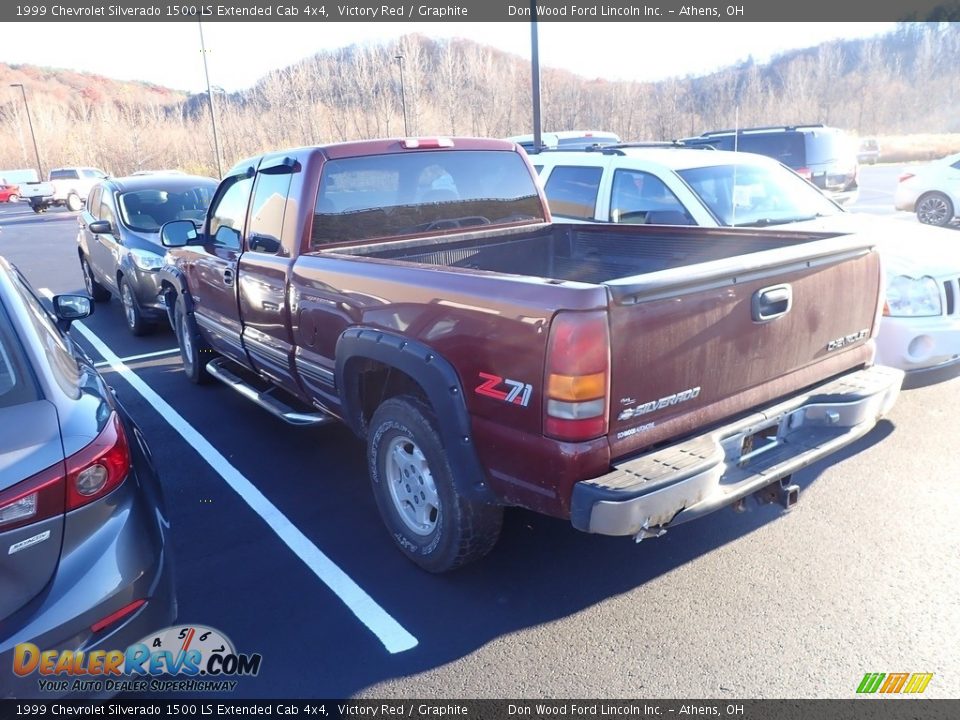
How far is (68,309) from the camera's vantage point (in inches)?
150

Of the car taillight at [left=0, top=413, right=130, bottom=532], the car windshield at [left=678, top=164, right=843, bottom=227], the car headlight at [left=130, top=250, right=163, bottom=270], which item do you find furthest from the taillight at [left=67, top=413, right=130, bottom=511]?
the car headlight at [left=130, top=250, right=163, bottom=270]

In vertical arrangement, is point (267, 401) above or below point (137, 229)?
below

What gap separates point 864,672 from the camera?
8.84 ft

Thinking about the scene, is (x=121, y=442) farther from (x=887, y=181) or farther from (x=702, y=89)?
(x=702, y=89)

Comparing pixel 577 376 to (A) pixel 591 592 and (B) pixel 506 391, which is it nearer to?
(B) pixel 506 391

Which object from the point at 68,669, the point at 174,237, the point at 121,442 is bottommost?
the point at 68,669

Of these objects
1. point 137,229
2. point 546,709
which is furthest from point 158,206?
A: point 546,709

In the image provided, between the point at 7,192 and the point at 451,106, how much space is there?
30594mm

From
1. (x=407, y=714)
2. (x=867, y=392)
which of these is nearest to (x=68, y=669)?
(x=407, y=714)

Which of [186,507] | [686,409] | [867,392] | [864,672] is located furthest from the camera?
[186,507]

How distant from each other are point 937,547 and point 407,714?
269 centimetres

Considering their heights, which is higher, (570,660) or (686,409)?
(686,409)

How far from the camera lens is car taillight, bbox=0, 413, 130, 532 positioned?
2.11 m

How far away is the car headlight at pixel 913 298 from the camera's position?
15.7 ft
